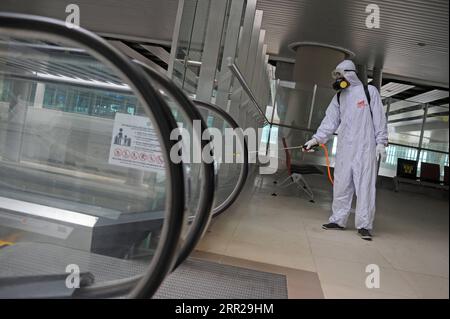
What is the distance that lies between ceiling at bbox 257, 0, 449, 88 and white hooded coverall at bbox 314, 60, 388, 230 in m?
1.59

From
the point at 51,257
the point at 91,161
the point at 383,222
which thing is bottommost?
the point at 51,257

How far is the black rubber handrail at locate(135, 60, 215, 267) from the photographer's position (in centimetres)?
130

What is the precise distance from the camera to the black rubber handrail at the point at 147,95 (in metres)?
1.05

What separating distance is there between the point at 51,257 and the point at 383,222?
322 cm

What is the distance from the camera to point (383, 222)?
13.5 ft

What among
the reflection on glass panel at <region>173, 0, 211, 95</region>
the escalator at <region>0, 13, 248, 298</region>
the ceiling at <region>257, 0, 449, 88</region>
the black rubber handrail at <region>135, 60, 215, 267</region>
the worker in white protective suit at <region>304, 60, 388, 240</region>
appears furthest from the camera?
the ceiling at <region>257, 0, 449, 88</region>

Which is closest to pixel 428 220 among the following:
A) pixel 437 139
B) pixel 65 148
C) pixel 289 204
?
pixel 437 139

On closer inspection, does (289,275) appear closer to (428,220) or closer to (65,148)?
(428,220)

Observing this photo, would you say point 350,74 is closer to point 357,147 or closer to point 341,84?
point 341,84

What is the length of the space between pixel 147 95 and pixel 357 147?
310 centimetres

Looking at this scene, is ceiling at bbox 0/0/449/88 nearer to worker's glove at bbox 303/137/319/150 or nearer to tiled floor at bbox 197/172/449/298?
worker's glove at bbox 303/137/319/150

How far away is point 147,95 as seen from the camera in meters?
1.07

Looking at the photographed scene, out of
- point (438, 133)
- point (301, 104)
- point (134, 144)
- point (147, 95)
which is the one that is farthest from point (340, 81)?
point (301, 104)


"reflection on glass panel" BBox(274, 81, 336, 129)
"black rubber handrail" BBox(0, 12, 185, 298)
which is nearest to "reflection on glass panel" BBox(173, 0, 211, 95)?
"black rubber handrail" BBox(0, 12, 185, 298)
